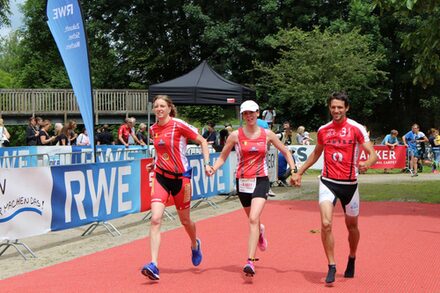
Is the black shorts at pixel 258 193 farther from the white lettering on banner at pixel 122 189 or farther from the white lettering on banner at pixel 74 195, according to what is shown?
the white lettering on banner at pixel 122 189

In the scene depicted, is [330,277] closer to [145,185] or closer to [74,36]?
[145,185]

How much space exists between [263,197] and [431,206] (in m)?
7.71

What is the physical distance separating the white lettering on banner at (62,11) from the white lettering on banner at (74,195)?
11.1 ft

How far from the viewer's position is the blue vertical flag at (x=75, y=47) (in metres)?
11.0

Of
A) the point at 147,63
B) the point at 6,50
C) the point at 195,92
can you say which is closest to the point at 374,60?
the point at 147,63

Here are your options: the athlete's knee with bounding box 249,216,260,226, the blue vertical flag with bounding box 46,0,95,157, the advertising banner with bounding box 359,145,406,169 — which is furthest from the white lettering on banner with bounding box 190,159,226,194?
the advertising banner with bounding box 359,145,406,169

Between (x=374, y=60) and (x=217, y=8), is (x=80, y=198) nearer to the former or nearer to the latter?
(x=374, y=60)

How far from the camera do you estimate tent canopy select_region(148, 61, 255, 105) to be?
17016 mm

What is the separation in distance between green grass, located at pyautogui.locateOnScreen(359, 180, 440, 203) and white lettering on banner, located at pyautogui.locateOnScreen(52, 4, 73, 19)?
8.21 metres

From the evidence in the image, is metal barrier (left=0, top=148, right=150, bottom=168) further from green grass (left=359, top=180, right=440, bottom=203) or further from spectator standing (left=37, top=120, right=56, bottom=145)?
green grass (left=359, top=180, right=440, bottom=203)

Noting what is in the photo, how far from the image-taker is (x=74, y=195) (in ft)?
30.2

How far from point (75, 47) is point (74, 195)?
3.16 m

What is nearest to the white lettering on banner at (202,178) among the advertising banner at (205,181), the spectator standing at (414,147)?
the advertising banner at (205,181)

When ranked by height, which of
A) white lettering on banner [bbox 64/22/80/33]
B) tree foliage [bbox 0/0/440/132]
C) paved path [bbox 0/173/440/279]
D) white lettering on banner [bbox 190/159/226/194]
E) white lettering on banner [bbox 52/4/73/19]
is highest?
tree foliage [bbox 0/0/440/132]
